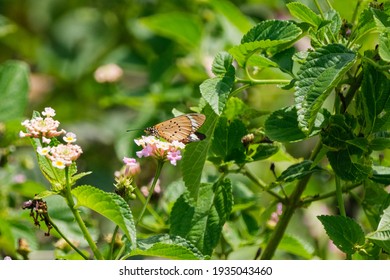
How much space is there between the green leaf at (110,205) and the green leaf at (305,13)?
0.32 meters

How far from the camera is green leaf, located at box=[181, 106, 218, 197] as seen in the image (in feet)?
3.30

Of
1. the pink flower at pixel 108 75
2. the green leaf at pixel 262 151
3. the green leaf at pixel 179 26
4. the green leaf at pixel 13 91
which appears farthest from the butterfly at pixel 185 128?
the pink flower at pixel 108 75

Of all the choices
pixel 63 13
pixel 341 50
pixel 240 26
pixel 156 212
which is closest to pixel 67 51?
pixel 63 13

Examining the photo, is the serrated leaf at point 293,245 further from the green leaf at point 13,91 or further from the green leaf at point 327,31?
the green leaf at point 13,91

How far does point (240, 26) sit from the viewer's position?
161 centimetres

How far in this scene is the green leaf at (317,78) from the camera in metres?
0.89

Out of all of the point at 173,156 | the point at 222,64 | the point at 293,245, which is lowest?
the point at 293,245

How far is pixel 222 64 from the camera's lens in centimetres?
102

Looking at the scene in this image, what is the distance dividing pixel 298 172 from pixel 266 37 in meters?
0.19

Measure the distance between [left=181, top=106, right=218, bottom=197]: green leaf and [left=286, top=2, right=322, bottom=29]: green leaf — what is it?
17 centimetres

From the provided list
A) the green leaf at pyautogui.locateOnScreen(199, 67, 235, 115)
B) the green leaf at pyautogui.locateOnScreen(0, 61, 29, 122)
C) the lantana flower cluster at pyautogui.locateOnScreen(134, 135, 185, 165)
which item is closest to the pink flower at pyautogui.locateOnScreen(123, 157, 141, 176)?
the lantana flower cluster at pyautogui.locateOnScreen(134, 135, 185, 165)

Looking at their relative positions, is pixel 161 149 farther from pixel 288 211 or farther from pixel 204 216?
pixel 288 211

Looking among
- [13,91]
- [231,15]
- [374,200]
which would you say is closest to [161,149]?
[374,200]
